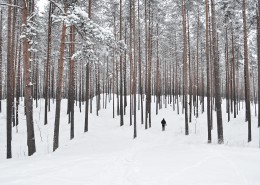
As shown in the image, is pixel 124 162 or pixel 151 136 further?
pixel 151 136


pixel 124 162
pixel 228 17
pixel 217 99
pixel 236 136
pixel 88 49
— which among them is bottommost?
pixel 236 136

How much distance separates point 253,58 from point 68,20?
29012mm

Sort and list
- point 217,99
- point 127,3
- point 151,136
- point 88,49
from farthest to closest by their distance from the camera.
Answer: point 127,3 → point 151,136 → point 217,99 → point 88,49

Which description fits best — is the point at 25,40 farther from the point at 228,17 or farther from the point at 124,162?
the point at 228,17

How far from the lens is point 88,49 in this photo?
10.8m

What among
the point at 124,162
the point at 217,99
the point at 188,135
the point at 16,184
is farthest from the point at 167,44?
the point at 16,184

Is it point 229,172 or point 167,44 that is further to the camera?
point 167,44

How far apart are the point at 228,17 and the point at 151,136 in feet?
44.5

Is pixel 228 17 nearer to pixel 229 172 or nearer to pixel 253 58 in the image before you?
pixel 253 58

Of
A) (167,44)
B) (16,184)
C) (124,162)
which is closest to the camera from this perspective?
(16,184)

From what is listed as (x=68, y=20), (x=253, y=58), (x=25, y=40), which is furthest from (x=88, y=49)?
(x=253, y=58)

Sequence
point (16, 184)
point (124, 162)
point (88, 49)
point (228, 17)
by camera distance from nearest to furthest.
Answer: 1. point (16, 184)
2. point (124, 162)
3. point (88, 49)
4. point (228, 17)

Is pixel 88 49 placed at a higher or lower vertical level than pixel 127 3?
lower

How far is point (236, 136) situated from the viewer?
64.4 ft
